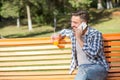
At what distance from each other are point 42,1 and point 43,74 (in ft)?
127

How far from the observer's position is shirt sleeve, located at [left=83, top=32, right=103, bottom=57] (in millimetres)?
6152

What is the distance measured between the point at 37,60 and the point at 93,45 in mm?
1482

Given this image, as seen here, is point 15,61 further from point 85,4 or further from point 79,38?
point 85,4

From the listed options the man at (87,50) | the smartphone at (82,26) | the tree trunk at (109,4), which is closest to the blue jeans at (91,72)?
the man at (87,50)

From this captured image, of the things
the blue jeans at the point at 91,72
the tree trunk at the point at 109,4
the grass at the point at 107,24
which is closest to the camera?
the blue jeans at the point at 91,72

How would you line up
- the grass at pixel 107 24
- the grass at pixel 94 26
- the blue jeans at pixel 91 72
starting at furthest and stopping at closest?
the grass at pixel 94 26, the grass at pixel 107 24, the blue jeans at pixel 91 72

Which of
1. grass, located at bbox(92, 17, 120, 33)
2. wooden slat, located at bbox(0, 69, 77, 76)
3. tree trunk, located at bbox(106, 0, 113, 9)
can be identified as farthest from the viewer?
tree trunk, located at bbox(106, 0, 113, 9)

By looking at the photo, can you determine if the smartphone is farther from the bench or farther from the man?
the bench

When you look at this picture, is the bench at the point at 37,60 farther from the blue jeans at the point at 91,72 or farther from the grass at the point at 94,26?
the grass at the point at 94,26

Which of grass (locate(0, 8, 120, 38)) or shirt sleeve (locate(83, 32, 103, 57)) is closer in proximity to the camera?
shirt sleeve (locate(83, 32, 103, 57))

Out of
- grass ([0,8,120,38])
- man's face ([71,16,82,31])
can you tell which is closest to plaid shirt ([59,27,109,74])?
man's face ([71,16,82,31])

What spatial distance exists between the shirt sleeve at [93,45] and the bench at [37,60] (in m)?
0.72

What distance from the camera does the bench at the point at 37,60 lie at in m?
7.09

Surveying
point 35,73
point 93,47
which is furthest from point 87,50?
point 35,73
